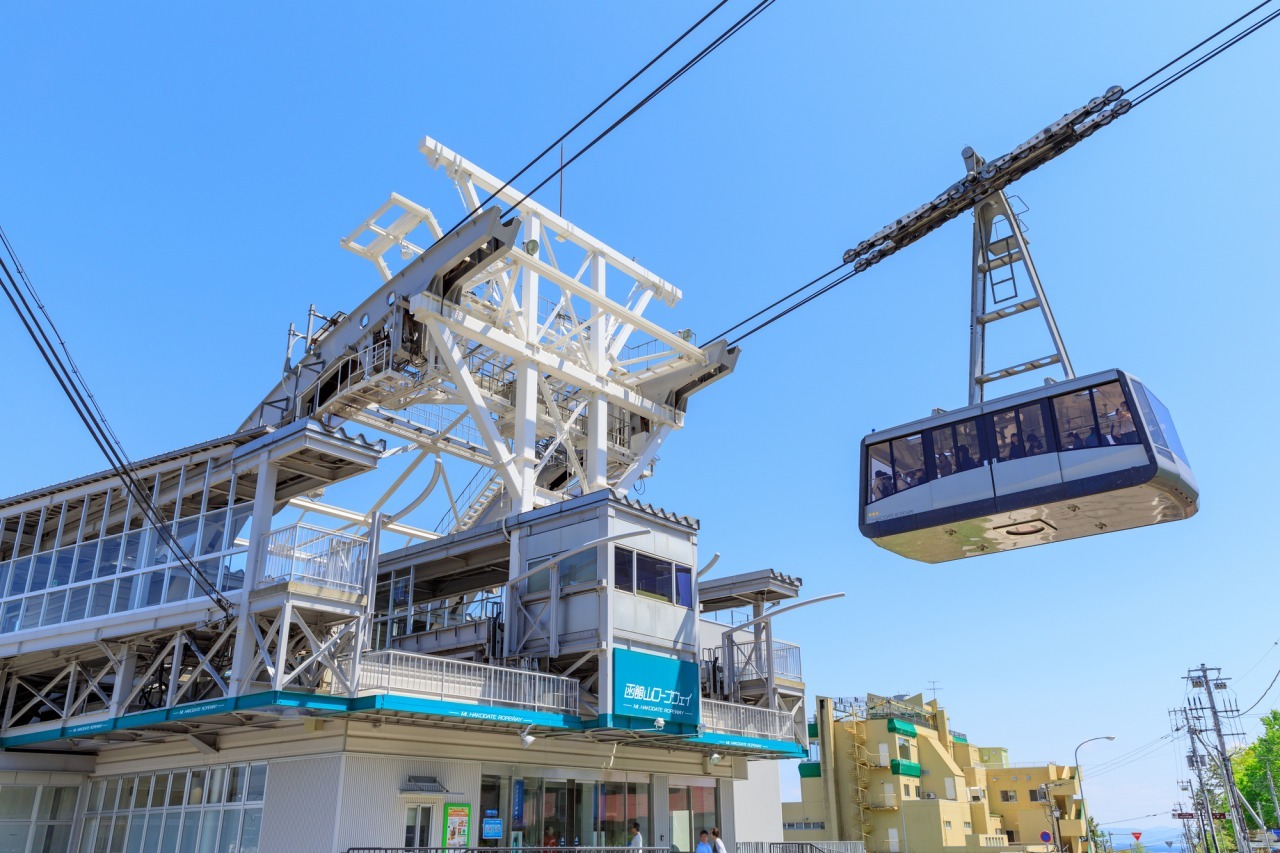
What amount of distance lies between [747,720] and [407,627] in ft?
37.6

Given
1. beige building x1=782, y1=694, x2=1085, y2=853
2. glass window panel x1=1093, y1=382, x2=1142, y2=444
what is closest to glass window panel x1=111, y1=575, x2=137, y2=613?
glass window panel x1=1093, y1=382, x2=1142, y2=444

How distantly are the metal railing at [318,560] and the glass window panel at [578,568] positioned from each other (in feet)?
21.4

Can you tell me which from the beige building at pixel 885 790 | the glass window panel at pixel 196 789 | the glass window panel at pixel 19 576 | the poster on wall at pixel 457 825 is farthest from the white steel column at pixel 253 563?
the beige building at pixel 885 790

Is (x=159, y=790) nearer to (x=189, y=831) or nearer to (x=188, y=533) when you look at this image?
(x=189, y=831)

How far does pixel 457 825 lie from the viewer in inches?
973

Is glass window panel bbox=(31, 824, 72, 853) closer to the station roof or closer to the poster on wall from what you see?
the poster on wall

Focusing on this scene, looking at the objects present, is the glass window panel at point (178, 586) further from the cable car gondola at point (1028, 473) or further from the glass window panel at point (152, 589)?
the cable car gondola at point (1028, 473)

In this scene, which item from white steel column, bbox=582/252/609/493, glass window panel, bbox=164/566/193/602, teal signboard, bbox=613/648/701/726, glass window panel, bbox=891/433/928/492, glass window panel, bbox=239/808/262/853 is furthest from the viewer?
white steel column, bbox=582/252/609/493

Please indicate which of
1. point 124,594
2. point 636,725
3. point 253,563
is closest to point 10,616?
point 124,594

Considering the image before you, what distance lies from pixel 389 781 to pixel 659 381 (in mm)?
18530

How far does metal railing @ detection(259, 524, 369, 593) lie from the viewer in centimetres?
2292

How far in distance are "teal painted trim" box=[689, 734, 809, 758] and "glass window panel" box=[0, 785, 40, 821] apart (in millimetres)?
18540

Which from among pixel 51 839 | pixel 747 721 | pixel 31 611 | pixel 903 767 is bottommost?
pixel 51 839

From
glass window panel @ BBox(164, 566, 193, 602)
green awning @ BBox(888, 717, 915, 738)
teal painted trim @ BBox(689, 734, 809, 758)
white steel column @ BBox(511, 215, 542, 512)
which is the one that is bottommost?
teal painted trim @ BBox(689, 734, 809, 758)
